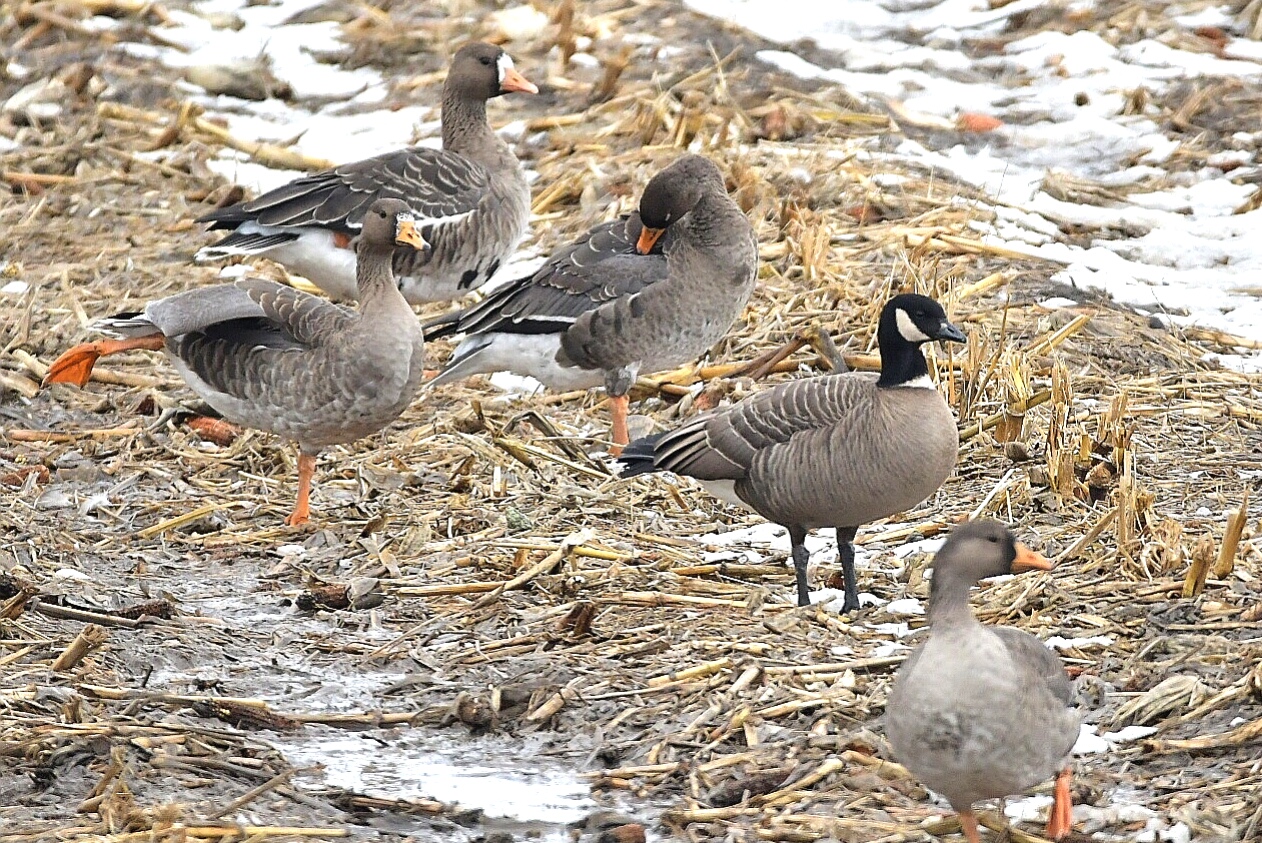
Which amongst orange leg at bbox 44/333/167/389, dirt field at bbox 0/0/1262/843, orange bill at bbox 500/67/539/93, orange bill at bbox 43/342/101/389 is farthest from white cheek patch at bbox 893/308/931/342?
orange bill at bbox 500/67/539/93

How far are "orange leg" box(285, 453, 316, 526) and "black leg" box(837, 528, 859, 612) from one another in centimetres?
251

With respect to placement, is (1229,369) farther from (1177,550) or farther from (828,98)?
(828,98)

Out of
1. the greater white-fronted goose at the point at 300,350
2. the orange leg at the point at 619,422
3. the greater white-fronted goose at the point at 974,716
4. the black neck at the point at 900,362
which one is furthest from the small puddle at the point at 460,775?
the orange leg at the point at 619,422

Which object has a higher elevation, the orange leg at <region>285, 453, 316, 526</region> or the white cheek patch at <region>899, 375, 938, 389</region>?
the white cheek patch at <region>899, 375, 938, 389</region>

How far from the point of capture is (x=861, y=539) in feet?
23.4

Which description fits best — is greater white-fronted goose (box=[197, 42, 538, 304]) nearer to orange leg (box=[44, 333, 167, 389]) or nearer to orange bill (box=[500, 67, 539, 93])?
orange bill (box=[500, 67, 539, 93])

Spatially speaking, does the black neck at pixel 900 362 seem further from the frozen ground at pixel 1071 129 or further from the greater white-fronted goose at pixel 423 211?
the greater white-fronted goose at pixel 423 211

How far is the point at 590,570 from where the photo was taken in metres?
6.80

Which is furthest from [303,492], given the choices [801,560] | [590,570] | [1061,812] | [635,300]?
[1061,812]

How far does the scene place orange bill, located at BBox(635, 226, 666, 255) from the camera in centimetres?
869

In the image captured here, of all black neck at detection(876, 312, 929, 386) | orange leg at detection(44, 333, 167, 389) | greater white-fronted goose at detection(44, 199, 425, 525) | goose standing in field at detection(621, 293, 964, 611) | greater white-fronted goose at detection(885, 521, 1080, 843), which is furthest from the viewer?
orange leg at detection(44, 333, 167, 389)

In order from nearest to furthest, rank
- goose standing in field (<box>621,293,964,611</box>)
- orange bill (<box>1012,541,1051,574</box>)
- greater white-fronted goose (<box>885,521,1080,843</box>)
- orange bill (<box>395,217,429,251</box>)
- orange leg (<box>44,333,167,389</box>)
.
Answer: greater white-fronted goose (<box>885,521,1080,843</box>) → orange bill (<box>1012,541,1051,574</box>) → goose standing in field (<box>621,293,964,611</box>) → orange bill (<box>395,217,429,251</box>) → orange leg (<box>44,333,167,389</box>)

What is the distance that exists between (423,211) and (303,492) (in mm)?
2682

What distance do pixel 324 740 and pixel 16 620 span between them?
4.65 ft
